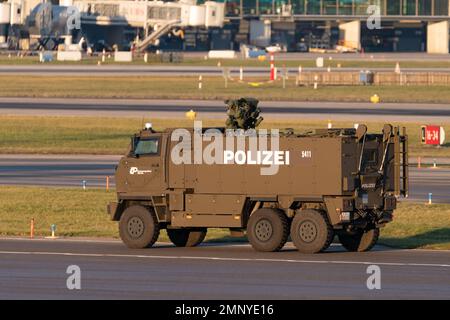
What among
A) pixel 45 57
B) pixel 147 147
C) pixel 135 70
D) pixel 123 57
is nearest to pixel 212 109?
pixel 135 70

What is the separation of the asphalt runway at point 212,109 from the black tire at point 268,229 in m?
43.4

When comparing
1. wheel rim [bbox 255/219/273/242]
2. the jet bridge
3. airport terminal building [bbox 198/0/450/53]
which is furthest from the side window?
airport terminal building [bbox 198/0/450/53]

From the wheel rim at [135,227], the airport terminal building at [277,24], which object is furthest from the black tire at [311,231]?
the airport terminal building at [277,24]

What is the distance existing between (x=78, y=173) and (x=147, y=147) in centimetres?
2066

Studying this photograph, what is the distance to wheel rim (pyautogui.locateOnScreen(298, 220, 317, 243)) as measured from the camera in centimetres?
3023

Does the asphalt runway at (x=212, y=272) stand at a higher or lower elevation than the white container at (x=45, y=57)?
lower

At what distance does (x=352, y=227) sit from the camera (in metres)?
30.6

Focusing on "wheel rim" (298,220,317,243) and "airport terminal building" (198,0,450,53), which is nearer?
"wheel rim" (298,220,317,243)

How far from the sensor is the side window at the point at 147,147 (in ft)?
106

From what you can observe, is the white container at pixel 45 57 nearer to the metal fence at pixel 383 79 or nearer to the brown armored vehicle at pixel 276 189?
the metal fence at pixel 383 79

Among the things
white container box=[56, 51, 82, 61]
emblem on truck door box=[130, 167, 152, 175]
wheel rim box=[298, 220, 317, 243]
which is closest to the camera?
wheel rim box=[298, 220, 317, 243]

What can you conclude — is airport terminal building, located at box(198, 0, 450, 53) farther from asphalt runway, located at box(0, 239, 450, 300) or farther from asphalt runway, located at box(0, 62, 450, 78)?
asphalt runway, located at box(0, 239, 450, 300)

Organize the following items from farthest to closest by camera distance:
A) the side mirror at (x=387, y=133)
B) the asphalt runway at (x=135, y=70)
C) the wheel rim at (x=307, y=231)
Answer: the asphalt runway at (x=135, y=70), the side mirror at (x=387, y=133), the wheel rim at (x=307, y=231)

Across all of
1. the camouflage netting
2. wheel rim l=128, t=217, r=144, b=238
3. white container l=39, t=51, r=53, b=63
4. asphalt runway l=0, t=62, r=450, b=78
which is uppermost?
white container l=39, t=51, r=53, b=63
